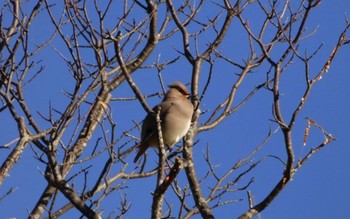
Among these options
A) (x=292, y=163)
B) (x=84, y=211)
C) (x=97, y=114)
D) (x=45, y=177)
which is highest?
(x=97, y=114)

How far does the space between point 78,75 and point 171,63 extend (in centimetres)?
196

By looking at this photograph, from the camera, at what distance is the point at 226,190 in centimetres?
600

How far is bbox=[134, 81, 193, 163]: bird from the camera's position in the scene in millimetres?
6223

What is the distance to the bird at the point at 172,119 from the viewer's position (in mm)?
6223

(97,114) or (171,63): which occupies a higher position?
(171,63)

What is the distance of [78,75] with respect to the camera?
5.72 m

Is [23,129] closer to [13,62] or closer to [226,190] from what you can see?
[13,62]

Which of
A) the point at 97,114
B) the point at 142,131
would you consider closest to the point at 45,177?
the point at 142,131

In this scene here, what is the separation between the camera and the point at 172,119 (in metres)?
6.59

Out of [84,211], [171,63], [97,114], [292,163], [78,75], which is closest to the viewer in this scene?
[292,163]

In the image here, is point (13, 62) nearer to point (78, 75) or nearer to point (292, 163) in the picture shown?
point (78, 75)

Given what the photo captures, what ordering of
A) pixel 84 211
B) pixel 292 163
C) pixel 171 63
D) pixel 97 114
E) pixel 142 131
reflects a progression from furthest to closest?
pixel 171 63 < pixel 97 114 < pixel 142 131 < pixel 84 211 < pixel 292 163

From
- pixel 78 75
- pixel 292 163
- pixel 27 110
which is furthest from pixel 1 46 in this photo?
pixel 292 163

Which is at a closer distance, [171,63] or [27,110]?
[27,110]
